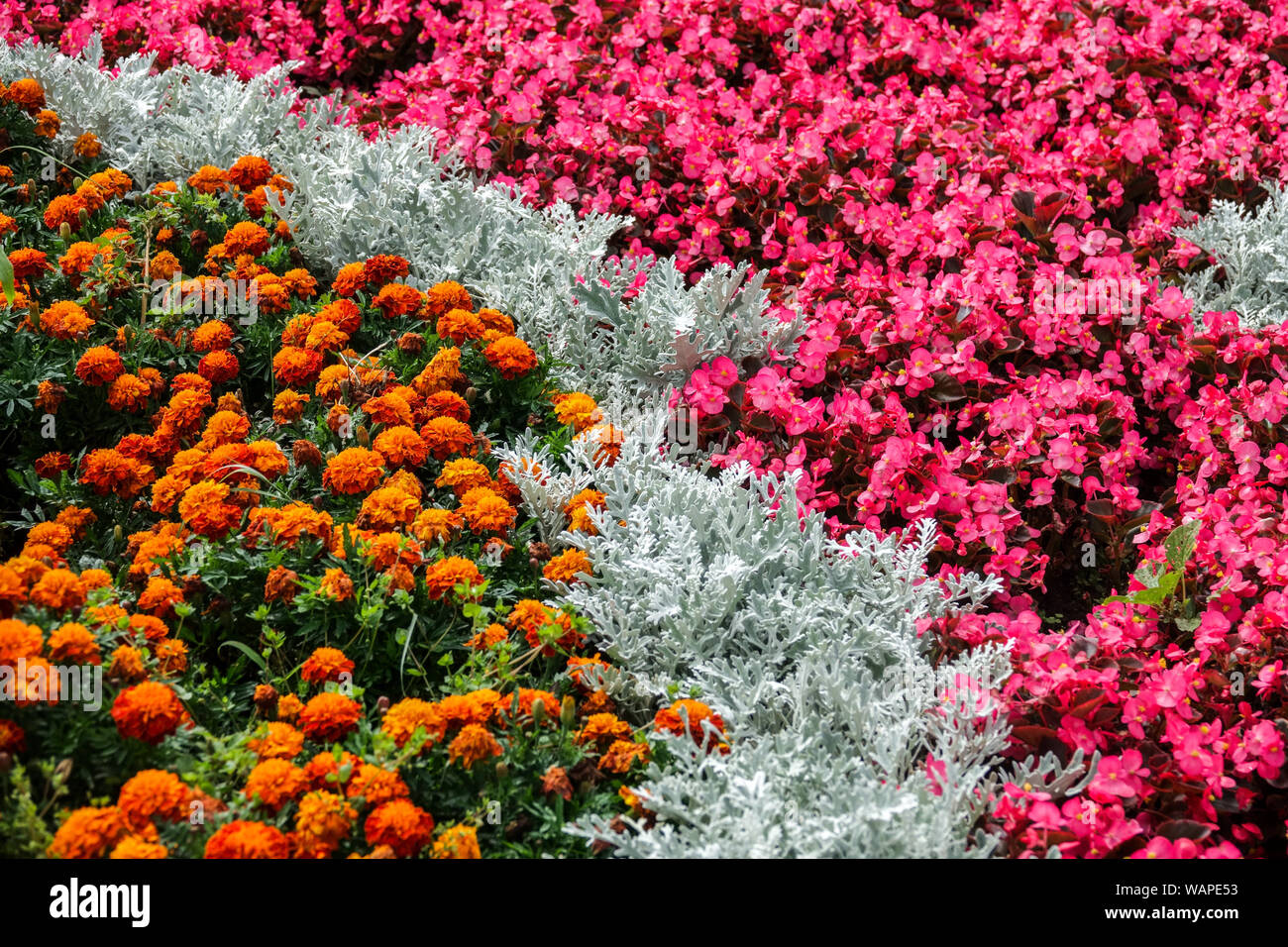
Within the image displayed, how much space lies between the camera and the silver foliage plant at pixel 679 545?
197cm

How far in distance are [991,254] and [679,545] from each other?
5.26 ft

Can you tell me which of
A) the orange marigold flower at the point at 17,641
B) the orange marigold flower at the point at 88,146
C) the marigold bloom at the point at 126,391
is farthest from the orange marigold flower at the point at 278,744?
the orange marigold flower at the point at 88,146

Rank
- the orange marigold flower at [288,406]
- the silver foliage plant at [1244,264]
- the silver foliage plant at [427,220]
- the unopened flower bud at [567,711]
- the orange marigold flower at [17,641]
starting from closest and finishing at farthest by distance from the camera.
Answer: the orange marigold flower at [17,641] < the unopened flower bud at [567,711] < the orange marigold flower at [288,406] < the silver foliage plant at [427,220] < the silver foliage plant at [1244,264]

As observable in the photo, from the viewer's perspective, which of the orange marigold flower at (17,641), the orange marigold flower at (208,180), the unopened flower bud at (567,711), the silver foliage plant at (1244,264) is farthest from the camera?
the silver foliage plant at (1244,264)

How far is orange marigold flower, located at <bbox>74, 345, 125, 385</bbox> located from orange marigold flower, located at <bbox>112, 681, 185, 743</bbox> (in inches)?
43.4

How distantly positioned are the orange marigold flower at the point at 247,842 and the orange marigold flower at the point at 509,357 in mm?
1422

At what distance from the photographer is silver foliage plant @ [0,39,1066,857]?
1973 mm

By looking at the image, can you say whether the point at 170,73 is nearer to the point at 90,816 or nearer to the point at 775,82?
the point at 775,82

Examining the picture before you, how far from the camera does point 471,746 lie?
6.28 ft

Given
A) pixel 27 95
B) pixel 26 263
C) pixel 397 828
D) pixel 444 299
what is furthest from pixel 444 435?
pixel 27 95

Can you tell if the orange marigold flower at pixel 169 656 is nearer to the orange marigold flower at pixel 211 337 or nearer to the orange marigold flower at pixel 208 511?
the orange marigold flower at pixel 208 511

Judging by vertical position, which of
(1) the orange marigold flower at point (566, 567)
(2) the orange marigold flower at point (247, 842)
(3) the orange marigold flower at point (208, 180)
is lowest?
(2) the orange marigold flower at point (247, 842)

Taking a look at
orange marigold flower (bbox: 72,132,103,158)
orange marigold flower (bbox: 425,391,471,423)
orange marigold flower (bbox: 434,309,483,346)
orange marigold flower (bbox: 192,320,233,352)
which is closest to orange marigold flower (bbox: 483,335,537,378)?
orange marigold flower (bbox: 434,309,483,346)

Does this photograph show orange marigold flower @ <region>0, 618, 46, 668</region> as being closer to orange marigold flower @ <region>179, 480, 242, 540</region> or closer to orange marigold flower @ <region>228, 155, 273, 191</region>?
orange marigold flower @ <region>179, 480, 242, 540</region>
